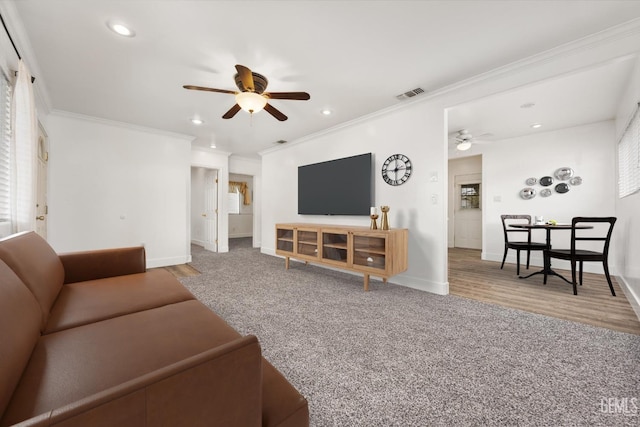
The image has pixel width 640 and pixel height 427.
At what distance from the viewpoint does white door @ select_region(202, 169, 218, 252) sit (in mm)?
Answer: 6000

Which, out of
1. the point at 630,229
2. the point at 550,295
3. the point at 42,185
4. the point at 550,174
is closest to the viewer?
the point at 630,229

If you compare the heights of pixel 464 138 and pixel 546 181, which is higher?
pixel 464 138

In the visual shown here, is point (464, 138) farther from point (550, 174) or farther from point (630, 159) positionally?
point (630, 159)

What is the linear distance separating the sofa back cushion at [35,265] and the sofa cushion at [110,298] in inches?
2.3

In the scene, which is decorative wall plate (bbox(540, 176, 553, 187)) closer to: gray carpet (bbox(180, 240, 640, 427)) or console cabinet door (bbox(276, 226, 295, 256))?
gray carpet (bbox(180, 240, 640, 427))

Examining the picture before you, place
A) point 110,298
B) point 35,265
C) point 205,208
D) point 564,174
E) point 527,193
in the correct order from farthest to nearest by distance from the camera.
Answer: point 205,208
point 527,193
point 564,174
point 110,298
point 35,265

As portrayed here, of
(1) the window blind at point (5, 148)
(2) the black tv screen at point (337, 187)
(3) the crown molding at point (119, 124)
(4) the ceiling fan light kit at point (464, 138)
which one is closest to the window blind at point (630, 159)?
(4) the ceiling fan light kit at point (464, 138)

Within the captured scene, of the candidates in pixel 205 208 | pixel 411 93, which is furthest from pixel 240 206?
pixel 411 93

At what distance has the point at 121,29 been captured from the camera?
6.75 ft

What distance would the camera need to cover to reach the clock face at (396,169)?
345 centimetres

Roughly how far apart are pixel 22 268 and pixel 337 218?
3619 mm

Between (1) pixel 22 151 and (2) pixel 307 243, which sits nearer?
(1) pixel 22 151

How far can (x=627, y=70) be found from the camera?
8.20ft

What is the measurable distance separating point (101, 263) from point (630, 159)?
5369mm
